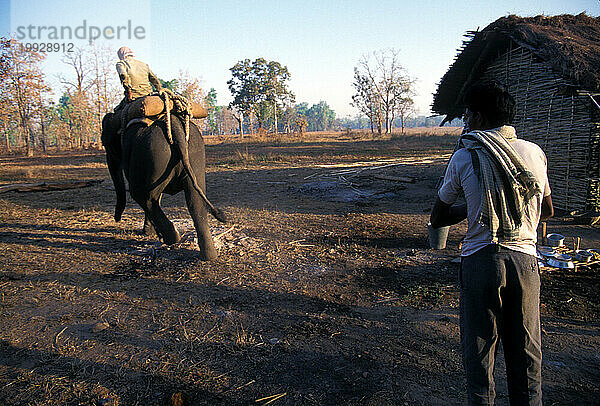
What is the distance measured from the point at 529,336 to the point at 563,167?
730cm

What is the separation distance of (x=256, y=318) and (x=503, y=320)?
2222mm

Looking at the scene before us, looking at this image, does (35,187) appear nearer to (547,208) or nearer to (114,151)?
(114,151)

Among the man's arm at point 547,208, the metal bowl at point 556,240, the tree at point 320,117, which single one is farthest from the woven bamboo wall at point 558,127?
the tree at point 320,117

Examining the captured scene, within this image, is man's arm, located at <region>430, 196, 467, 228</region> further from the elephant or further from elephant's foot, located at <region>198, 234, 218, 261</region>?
elephant's foot, located at <region>198, 234, 218, 261</region>

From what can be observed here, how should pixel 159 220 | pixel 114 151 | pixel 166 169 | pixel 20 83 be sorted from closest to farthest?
pixel 166 169
pixel 159 220
pixel 114 151
pixel 20 83

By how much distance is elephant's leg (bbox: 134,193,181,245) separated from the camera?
488cm

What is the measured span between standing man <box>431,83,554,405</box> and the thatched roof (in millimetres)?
6200

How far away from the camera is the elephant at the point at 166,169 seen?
4590 millimetres

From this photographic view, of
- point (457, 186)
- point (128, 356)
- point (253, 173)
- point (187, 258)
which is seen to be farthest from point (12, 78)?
point (457, 186)

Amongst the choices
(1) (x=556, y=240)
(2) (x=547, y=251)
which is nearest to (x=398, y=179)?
(1) (x=556, y=240)

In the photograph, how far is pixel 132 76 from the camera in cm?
550

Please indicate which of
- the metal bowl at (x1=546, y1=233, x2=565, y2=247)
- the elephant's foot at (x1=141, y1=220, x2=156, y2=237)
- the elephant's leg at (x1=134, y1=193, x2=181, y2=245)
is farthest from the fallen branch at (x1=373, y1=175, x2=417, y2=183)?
the elephant's leg at (x1=134, y1=193, x2=181, y2=245)

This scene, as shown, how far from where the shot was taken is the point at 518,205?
71.8 inches

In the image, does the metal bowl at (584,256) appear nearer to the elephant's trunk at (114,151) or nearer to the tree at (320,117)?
the elephant's trunk at (114,151)
